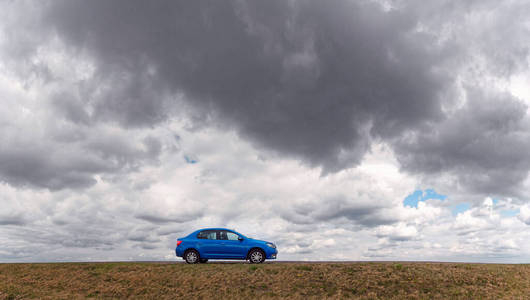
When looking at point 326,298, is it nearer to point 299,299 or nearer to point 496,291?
point 299,299

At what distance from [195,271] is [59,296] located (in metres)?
6.69

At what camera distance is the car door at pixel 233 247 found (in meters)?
20.3

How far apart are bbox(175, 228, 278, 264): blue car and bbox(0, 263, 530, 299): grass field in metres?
0.77

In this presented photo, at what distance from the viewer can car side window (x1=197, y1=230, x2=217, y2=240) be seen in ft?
67.8

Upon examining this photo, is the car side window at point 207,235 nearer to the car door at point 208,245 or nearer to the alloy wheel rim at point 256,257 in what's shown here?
the car door at point 208,245

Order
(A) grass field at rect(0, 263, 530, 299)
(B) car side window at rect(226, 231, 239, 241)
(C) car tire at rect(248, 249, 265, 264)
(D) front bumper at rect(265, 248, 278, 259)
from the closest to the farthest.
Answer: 1. (A) grass field at rect(0, 263, 530, 299)
2. (C) car tire at rect(248, 249, 265, 264)
3. (D) front bumper at rect(265, 248, 278, 259)
4. (B) car side window at rect(226, 231, 239, 241)

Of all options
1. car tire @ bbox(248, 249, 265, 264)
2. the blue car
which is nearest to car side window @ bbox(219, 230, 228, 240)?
the blue car

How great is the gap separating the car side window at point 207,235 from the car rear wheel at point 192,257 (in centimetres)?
95

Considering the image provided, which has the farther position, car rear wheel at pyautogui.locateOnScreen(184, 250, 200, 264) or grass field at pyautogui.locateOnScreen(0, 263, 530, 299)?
car rear wheel at pyautogui.locateOnScreen(184, 250, 200, 264)

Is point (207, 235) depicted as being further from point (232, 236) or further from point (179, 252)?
point (179, 252)

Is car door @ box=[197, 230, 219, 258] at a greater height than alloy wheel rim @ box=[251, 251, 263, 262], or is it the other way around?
car door @ box=[197, 230, 219, 258]

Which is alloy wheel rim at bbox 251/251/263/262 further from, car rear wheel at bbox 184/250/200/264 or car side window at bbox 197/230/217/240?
car rear wheel at bbox 184/250/200/264

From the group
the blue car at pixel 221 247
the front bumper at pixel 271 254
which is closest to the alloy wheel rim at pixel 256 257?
the blue car at pixel 221 247

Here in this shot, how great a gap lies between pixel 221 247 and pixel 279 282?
4854mm
